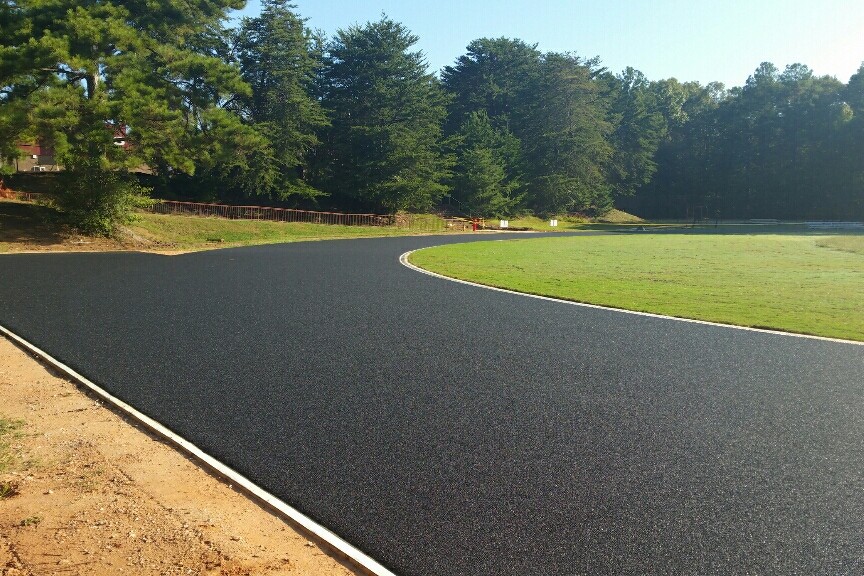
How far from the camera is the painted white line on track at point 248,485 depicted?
3.60 metres

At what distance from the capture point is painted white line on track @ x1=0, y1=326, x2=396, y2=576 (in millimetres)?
3598

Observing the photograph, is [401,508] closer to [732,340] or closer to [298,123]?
[732,340]

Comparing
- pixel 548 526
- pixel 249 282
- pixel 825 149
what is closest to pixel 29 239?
pixel 249 282

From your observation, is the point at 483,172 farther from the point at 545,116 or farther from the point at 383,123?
the point at 545,116

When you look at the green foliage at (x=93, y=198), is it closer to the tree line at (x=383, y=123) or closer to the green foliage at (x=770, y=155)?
the tree line at (x=383, y=123)

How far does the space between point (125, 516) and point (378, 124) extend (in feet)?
168

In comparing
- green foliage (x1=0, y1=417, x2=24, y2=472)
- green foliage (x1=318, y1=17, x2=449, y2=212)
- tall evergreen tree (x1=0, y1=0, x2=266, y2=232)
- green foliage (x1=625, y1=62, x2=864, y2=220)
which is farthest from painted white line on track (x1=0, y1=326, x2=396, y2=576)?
green foliage (x1=625, y1=62, x2=864, y2=220)

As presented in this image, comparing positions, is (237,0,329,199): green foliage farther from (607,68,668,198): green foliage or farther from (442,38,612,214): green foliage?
(607,68,668,198): green foliage

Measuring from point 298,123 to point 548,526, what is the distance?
48976 mm

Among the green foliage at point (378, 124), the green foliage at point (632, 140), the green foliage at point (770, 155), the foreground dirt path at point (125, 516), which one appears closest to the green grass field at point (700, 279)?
the foreground dirt path at point (125, 516)

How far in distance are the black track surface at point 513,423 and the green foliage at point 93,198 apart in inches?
564

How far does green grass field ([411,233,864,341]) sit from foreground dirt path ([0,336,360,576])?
931 cm

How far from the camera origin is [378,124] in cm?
5316

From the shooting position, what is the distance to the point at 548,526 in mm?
3939
